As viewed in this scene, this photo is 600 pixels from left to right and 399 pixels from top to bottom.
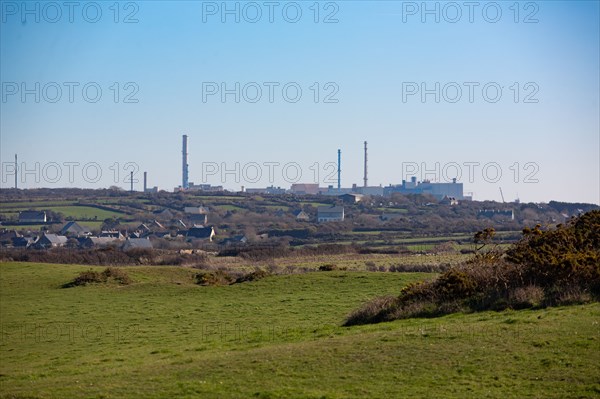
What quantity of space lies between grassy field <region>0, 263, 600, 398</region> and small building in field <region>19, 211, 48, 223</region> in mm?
89840

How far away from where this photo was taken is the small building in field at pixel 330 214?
130 meters

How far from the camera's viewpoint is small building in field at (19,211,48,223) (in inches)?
4658

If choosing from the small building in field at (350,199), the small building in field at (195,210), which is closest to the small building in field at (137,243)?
the small building in field at (195,210)

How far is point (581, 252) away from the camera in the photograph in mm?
24281

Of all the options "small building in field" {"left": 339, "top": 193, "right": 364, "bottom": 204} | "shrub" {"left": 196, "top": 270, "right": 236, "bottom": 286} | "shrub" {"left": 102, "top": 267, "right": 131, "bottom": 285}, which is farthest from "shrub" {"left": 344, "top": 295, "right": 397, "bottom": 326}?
"small building in field" {"left": 339, "top": 193, "right": 364, "bottom": 204}

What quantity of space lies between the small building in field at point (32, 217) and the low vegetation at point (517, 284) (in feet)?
336

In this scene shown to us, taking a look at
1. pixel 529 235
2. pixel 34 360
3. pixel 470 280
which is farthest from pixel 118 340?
pixel 529 235

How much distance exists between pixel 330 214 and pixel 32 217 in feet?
154

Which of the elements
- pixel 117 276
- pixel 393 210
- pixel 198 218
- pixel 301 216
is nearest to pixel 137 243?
pixel 198 218

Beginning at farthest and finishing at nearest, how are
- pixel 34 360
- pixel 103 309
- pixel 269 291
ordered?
1. pixel 269 291
2. pixel 103 309
3. pixel 34 360

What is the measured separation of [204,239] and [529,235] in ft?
275

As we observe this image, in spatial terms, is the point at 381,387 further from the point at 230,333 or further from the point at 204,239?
the point at 204,239

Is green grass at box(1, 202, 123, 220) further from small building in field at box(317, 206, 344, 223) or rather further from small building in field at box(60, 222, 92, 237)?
small building in field at box(317, 206, 344, 223)

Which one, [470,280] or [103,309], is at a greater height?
[470,280]
